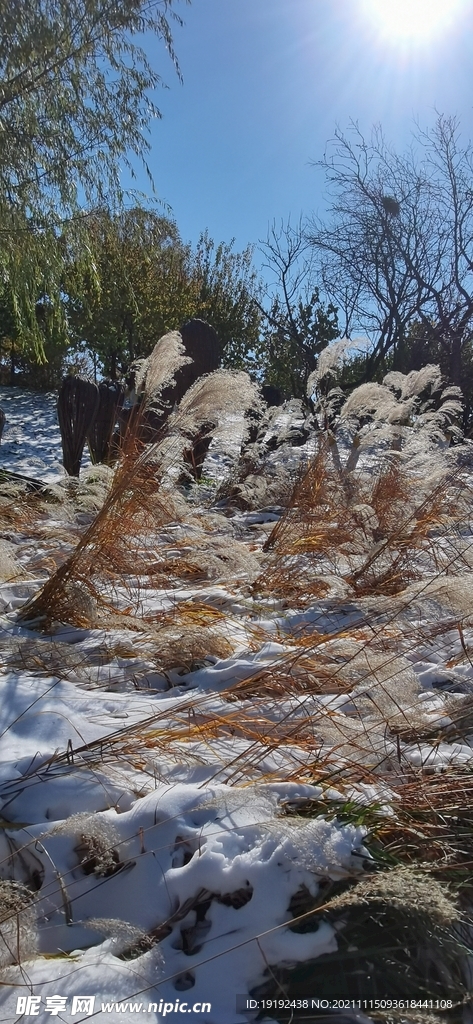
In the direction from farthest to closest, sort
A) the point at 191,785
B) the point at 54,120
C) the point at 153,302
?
the point at 153,302 → the point at 54,120 → the point at 191,785

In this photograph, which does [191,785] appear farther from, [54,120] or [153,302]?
[153,302]

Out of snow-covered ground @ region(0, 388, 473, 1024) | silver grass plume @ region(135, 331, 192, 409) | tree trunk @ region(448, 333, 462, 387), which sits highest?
tree trunk @ region(448, 333, 462, 387)

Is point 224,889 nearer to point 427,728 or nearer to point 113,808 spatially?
point 113,808

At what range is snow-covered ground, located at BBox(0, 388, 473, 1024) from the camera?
962mm

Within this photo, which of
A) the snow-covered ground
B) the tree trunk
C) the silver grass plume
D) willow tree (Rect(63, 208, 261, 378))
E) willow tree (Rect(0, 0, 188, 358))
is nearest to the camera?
the snow-covered ground

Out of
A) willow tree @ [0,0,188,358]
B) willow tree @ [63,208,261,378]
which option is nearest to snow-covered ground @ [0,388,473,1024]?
willow tree @ [0,0,188,358]

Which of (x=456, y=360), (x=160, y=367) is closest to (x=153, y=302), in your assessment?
(x=456, y=360)

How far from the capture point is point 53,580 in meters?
2.21

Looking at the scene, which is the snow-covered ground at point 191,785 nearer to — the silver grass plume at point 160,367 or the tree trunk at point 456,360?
the silver grass plume at point 160,367

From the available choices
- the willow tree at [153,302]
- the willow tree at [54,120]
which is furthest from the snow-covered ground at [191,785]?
the willow tree at [153,302]

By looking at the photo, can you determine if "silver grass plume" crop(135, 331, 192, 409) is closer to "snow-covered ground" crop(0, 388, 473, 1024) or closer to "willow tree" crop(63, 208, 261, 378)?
"snow-covered ground" crop(0, 388, 473, 1024)

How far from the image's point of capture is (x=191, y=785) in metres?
1.28

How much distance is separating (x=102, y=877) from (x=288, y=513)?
2.39m

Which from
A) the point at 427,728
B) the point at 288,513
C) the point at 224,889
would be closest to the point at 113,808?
the point at 224,889
